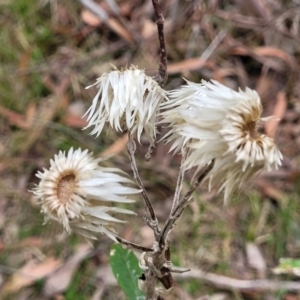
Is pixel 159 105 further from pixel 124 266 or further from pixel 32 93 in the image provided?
pixel 32 93

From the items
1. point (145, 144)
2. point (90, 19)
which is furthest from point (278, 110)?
point (90, 19)

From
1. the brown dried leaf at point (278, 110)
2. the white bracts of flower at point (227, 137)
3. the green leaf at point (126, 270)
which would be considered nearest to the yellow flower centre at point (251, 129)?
the white bracts of flower at point (227, 137)

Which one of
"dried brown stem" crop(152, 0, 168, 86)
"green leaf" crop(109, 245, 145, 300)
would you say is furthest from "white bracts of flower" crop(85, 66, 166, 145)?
"green leaf" crop(109, 245, 145, 300)

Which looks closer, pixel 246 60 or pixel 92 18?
pixel 246 60

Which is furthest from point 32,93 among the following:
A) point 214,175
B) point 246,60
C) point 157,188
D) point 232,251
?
point 214,175

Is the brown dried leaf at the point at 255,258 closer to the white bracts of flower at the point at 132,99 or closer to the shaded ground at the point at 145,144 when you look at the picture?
the shaded ground at the point at 145,144
